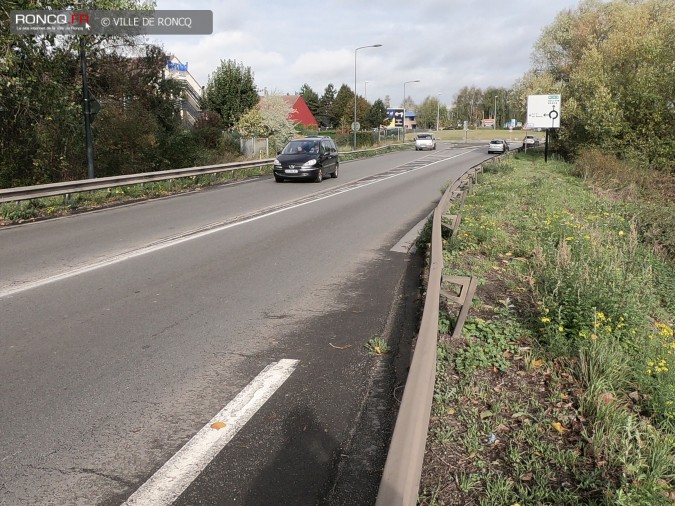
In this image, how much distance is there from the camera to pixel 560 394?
3.93m

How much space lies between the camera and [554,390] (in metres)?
4.02

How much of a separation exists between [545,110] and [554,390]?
106ft

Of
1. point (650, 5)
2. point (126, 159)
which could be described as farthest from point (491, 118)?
point (126, 159)

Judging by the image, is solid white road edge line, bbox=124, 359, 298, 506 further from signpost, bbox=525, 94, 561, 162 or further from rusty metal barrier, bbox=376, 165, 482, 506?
signpost, bbox=525, 94, 561, 162

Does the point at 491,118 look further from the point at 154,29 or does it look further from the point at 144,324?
the point at 144,324

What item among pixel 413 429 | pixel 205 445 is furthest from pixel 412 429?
pixel 205 445

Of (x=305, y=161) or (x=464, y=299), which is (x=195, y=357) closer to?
(x=464, y=299)

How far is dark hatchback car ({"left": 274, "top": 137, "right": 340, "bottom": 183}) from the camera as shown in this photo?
20938 mm

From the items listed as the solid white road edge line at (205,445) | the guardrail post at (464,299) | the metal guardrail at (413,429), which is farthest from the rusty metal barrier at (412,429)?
the solid white road edge line at (205,445)

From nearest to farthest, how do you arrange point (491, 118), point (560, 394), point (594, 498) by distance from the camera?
point (594, 498)
point (560, 394)
point (491, 118)

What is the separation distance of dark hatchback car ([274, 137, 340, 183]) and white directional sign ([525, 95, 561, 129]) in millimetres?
16459

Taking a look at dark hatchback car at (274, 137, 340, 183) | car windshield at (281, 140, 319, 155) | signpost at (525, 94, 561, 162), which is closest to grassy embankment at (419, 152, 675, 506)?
dark hatchback car at (274, 137, 340, 183)

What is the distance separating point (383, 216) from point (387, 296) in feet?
22.4

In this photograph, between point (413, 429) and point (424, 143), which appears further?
point (424, 143)
